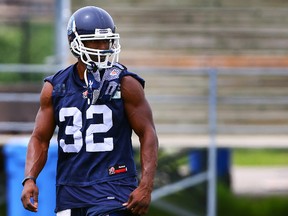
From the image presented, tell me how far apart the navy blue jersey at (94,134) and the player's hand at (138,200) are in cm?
20

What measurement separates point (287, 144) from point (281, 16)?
140 centimetres

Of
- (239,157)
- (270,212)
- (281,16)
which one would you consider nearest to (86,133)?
(281,16)

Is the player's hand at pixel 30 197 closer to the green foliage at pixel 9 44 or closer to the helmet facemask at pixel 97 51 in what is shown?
the helmet facemask at pixel 97 51

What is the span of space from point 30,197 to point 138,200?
2.08 feet

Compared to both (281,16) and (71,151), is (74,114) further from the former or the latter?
(281,16)

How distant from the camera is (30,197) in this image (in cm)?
589

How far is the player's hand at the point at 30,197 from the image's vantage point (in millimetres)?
Result: 5867

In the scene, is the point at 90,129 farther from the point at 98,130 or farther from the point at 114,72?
the point at 114,72

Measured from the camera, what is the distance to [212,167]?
35.2 feet

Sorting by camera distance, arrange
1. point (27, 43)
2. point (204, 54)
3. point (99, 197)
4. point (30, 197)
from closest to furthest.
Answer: point (99, 197) < point (30, 197) < point (204, 54) < point (27, 43)

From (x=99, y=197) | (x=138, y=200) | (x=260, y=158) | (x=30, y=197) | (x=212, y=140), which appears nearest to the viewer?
(x=138, y=200)

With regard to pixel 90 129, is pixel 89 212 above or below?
below

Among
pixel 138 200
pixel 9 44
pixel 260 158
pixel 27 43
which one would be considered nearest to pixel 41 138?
pixel 138 200

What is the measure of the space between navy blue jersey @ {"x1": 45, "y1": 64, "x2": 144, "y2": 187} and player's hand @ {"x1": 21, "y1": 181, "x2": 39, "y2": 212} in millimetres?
165
